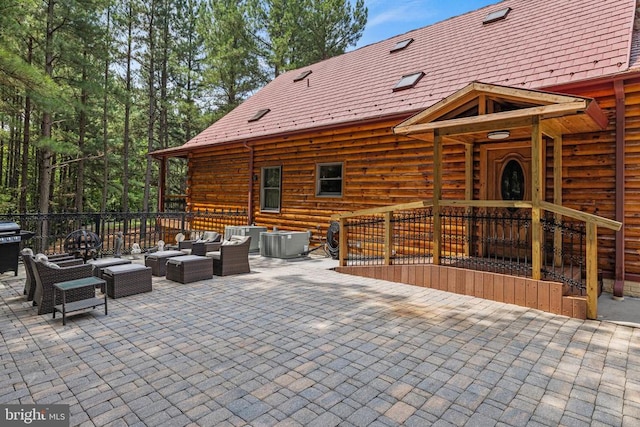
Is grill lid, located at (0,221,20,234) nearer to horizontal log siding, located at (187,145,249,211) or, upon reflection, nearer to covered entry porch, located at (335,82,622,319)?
covered entry porch, located at (335,82,622,319)

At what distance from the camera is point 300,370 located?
9.52 ft

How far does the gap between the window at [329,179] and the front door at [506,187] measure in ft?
11.8

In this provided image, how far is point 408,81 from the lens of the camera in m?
8.70

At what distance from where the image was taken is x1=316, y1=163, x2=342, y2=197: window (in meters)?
9.26

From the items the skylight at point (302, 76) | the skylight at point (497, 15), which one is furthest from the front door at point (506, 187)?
the skylight at point (302, 76)

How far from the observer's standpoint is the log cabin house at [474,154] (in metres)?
5.02

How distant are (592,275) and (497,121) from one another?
7.52 ft

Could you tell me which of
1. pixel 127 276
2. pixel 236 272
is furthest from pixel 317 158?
pixel 127 276

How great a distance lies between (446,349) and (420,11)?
49.9ft

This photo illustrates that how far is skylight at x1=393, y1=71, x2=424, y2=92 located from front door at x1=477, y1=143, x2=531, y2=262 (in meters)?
2.70

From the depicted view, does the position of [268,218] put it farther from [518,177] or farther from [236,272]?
[518,177]

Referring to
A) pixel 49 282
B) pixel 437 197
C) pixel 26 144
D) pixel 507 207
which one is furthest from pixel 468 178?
pixel 26 144

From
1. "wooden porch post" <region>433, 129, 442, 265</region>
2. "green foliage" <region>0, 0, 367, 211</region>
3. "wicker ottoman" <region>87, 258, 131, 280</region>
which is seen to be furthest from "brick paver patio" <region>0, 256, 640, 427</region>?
"green foliage" <region>0, 0, 367, 211</region>

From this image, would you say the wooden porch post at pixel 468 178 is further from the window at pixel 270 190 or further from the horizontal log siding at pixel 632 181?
the window at pixel 270 190
